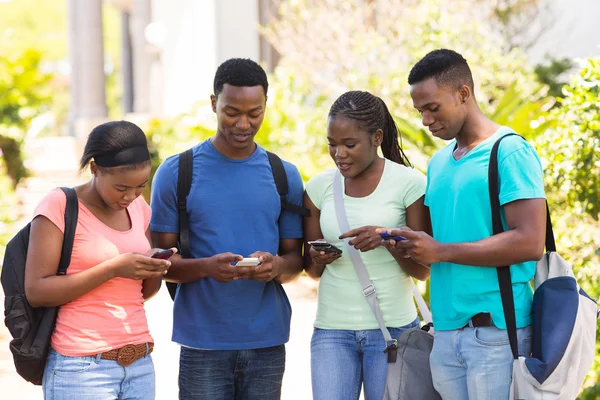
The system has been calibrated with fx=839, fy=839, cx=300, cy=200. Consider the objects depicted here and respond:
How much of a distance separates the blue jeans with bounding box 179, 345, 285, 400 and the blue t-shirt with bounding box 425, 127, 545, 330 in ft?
2.73

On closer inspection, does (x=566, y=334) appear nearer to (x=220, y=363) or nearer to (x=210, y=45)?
(x=220, y=363)

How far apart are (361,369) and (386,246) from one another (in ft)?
1.99

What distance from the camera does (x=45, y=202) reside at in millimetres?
3328

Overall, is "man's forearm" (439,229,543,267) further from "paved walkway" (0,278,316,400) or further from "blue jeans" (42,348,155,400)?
"paved walkway" (0,278,316,400)

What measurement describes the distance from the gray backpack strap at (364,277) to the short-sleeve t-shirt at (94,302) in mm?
915

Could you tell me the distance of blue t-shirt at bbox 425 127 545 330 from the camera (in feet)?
10.5

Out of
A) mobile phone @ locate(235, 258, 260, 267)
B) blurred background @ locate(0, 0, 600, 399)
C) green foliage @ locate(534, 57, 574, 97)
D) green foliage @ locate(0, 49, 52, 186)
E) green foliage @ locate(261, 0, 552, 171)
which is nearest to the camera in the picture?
mobile phone @ locate(235, 258, 260, 267)

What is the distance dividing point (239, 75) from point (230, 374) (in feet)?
4.36

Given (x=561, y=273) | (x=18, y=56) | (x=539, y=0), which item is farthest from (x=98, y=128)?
(x=18, y=56)

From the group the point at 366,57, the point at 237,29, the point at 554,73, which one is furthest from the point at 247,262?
the point at 237,29

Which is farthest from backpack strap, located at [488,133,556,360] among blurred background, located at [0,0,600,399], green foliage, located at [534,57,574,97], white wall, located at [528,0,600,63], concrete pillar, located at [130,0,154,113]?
concrete pillar, located at [130,0,154,113]

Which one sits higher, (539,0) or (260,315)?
(539,0)

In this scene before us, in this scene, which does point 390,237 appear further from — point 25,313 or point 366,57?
point 366,57

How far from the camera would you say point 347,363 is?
3.67 meters
